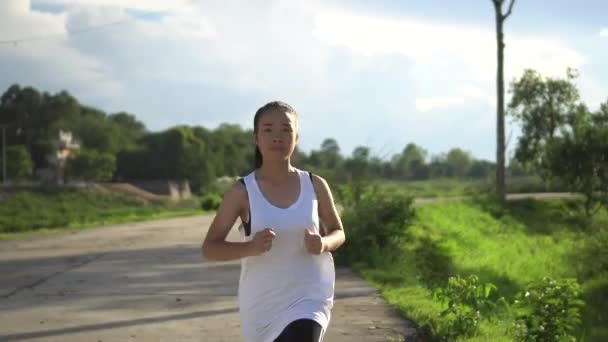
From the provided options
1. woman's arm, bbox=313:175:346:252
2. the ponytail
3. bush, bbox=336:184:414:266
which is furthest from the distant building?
woman's arm, bbox=313:175:346:252

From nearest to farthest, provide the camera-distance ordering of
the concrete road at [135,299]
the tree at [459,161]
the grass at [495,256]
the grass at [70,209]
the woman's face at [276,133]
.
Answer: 1. the woman's face at [276,133]
2. the concrete road at [135,299]
3. the grass at [495,256]
4. the grass at [70,209]
5. the tree at [459,161]

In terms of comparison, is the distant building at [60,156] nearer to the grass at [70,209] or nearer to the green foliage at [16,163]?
the green foliage at [16,163]

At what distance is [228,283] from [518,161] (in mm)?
35103

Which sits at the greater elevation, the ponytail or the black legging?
the ponytail

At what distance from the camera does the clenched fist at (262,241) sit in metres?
3.13

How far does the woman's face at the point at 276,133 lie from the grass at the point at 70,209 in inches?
933

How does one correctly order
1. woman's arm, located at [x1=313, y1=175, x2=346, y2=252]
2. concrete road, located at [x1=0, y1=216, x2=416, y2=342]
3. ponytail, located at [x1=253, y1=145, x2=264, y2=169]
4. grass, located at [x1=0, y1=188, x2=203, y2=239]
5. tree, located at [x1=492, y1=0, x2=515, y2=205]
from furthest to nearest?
1. tree, located at [x1=492, y1=0, x2=515, y2=205]
2. grass, located at [x1=0, y1=188, x2=203, y2=239]
3. concrete road, located at [x1=0, y1=216, x2=416, y2=342]
4. ponytail, located at [x1=253, y1=145, x2=264, y2=169]
5. woman's arm, located at [x1=313, y1=175, x2=346, y2=252]

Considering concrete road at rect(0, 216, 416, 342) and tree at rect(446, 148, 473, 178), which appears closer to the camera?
concrete road at rect(0, 216, 416, 342)

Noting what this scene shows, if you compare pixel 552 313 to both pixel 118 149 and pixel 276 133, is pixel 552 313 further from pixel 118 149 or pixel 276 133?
pixel 118 149

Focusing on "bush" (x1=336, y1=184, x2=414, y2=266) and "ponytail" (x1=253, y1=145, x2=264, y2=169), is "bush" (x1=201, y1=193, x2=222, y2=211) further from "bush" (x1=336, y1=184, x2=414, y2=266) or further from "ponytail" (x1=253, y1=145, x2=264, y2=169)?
"ponytail" (x1=253, y1=145, x2=264, y2=169)

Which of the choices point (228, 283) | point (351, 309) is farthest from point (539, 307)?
point (228, 283)

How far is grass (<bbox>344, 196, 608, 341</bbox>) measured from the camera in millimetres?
10414

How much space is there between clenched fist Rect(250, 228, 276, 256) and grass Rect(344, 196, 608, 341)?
3969mm

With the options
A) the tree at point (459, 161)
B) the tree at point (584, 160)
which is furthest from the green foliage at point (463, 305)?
the tree at point (459, 161)
